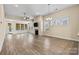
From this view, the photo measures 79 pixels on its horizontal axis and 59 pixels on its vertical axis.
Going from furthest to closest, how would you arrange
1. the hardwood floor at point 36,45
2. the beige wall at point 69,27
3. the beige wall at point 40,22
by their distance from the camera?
the beige wall at point 40,22 → the beige wall at point 69,27 → the hardwood floor at point 36,45

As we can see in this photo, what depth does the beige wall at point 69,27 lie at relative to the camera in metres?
2.49

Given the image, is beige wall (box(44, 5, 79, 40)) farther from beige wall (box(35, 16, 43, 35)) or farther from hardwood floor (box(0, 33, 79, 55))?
beige wall (box(35, 16, 43, 35))

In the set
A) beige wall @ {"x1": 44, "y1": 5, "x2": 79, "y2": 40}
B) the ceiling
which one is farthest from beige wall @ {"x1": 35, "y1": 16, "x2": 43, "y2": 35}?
beige wall @ {"x1": 44, "y1": 5, "x2": 79, "y2": 40}

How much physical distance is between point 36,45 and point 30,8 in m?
1.01

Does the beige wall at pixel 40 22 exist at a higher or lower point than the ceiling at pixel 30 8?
lower

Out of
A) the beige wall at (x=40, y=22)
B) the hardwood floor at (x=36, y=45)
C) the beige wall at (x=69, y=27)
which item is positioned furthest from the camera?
the beige wall at (x=40, y=22)

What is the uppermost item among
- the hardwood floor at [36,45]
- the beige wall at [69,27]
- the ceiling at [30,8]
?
the ceiling at [30,8]

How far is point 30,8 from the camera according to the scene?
260 cm

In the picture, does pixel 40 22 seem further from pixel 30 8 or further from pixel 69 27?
pixel 69 27

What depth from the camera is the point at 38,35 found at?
298 centimetres

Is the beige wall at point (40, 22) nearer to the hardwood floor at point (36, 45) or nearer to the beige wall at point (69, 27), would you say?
the hardwood floor at point (36, 45)

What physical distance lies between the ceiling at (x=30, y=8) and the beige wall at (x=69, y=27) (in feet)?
0.52

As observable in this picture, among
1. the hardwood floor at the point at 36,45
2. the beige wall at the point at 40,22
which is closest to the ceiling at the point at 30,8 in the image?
the beige wall at the point at 40,22

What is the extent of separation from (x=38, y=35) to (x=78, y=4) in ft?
4.54
